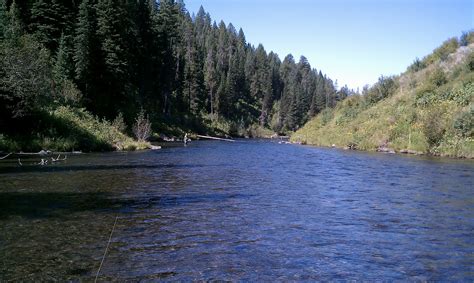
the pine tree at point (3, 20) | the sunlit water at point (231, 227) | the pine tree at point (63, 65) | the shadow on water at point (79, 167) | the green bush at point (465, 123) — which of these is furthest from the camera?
the pine tree at point (63, 65)

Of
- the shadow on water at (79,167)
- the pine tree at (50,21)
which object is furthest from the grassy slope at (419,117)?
the pine tree at (50,21)

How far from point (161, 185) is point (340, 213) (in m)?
8.87

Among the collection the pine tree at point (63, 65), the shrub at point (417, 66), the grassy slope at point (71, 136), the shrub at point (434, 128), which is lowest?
the grassy slope at point (71, 136)

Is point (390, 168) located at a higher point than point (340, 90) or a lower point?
lower

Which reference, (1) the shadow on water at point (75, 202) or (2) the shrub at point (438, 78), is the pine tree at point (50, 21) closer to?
(1) the shadow on water at point (75, 202)

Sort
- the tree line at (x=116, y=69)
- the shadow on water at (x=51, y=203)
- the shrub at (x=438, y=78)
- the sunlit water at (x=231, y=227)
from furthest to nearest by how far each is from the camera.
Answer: the shrub at (x=438, y=78), the tree line at (x=116, y=69), the shadow on water at (x=51, y=203), the sunlit water at (x=231, y=227)

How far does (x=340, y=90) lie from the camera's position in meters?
180

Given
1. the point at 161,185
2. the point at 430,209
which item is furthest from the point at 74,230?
the point at 430,209

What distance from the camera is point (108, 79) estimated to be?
51906 mm

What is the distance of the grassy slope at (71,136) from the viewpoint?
32.7 metres

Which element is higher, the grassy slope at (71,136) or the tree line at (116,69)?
the tree line at (116,69)

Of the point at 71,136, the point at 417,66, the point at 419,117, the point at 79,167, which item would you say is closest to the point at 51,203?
the point at 79,167

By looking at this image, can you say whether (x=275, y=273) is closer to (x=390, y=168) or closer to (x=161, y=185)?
(x=161, y=185)

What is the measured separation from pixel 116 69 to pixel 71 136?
17289mm
